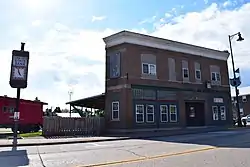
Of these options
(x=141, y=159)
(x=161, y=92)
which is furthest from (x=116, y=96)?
(x=141, y=159)

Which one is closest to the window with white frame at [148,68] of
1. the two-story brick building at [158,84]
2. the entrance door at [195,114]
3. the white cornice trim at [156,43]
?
the two-story brick building at [158,84]

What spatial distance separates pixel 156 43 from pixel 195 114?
9871 mm

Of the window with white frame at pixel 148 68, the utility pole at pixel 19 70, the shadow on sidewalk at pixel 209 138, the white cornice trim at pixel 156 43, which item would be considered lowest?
the shadow on sidewalk at pixel 209 138

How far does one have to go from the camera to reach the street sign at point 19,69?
17062 mm

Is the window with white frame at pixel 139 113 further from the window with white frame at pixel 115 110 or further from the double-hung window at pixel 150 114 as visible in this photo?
the window with white frame at pixel 115 110

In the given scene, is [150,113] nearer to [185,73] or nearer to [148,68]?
[148,68]

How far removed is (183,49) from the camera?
3197cm

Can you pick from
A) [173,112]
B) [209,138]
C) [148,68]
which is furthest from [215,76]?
[209,138]

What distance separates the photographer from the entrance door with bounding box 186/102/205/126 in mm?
32375

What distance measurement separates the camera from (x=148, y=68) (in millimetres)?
28719

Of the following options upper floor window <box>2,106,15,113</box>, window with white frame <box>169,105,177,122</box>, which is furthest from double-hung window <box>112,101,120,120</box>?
upper floor window <box>2,106,15,113</box>

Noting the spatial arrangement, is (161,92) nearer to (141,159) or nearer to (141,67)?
(141,67)

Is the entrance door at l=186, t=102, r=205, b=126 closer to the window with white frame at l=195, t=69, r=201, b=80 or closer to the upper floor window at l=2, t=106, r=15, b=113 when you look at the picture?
the window with white frame at l=195, t=69, r=201, b=80

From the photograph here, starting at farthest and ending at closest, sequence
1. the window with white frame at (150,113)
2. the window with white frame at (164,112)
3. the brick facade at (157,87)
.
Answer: the window with white frame at (164,112) → the window with white frame at (150,113) → the brick facade at (157,87)
